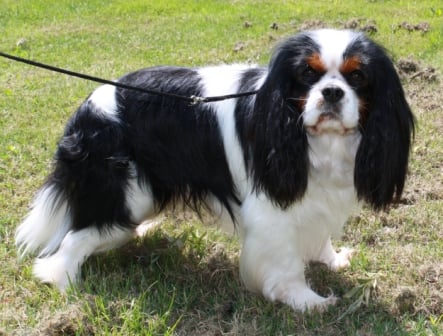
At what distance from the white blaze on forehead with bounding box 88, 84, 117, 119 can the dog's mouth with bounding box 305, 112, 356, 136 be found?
1.07 m

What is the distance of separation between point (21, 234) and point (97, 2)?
8847mm

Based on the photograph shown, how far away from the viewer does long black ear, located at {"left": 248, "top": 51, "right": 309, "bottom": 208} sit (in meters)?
2.99

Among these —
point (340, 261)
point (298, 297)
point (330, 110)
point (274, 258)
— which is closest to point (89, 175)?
point (274, 258)

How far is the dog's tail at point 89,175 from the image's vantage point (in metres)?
3.43

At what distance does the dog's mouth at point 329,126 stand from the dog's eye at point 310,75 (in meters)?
0.17

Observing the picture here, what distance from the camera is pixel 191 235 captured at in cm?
400

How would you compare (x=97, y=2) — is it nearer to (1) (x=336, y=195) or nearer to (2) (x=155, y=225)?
(2) (x=155, y=225)

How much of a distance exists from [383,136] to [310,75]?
1.39ft

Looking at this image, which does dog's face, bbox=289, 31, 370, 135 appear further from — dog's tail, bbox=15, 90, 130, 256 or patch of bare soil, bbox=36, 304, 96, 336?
patch of bare soil, bbox=36, 304, 96, 336

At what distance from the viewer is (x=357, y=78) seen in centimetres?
293

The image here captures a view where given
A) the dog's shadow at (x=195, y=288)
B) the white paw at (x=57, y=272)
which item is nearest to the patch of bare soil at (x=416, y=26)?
the dog's shadow at (x=195, y=288)

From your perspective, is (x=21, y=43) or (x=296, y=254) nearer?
(x=296, y=254)

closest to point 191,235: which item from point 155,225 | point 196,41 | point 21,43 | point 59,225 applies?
point 155,225

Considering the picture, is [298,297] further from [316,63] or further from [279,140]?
[316,63]
